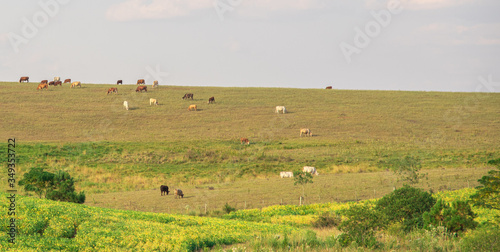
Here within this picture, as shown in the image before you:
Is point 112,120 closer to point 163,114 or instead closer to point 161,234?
point 163,114

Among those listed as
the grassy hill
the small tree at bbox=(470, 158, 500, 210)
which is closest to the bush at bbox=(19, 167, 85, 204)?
the grassy hill

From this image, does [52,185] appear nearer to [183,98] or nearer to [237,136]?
[237,136]

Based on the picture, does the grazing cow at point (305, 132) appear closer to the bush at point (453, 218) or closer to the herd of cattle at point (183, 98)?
the herd of cattle at point (183, 98)

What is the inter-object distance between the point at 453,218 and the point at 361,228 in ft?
20.0

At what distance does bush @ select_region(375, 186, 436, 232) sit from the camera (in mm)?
25770

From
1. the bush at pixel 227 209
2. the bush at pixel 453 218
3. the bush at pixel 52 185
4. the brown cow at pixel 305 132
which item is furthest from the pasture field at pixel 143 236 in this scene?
the brown cow at pixel 305 132

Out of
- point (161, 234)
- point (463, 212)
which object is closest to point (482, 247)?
point (463, 212)

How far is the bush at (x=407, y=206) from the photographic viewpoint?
1015 inches

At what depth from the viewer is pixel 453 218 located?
73.3 feet

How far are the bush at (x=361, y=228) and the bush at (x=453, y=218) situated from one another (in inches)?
149

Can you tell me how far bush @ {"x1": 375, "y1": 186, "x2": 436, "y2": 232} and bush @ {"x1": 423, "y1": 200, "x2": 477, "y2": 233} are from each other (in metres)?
2.44

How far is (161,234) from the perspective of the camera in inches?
765

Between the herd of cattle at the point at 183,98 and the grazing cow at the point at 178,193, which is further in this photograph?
the herd of cattle at the point at 183,98

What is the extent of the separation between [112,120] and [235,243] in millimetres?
68098
